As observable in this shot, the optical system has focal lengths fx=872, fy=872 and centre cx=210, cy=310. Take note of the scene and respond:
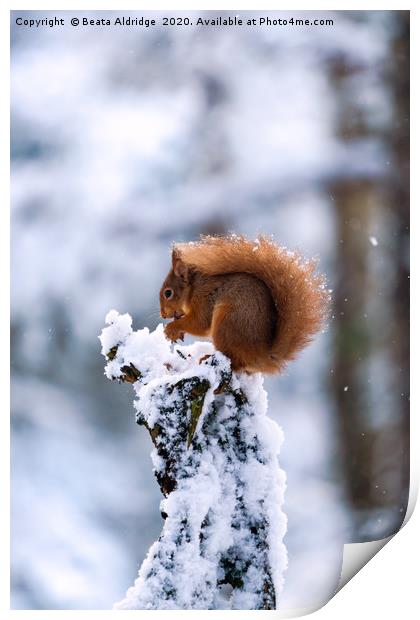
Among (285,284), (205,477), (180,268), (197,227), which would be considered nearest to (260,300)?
(285,284)

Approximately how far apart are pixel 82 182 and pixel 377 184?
0.61 metres

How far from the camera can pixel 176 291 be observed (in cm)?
163

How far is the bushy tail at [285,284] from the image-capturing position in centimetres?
150

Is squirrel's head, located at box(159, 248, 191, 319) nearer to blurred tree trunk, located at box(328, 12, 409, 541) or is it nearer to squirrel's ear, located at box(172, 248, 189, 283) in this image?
squirrel's ear, located at box(172, 248, 189, 283)

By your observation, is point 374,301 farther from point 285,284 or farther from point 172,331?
point 172,331

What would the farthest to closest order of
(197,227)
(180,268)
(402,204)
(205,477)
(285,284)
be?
(197,227)
(402,204)
(180,268)
(285,284)
(205,477)

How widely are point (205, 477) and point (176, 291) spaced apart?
0.40 metres

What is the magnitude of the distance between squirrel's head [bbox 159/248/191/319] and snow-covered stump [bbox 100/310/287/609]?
0.59ft

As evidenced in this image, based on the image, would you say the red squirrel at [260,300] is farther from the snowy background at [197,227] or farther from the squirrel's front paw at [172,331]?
the snowy background at [197,227]

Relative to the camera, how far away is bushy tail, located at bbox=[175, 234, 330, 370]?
1.50 m

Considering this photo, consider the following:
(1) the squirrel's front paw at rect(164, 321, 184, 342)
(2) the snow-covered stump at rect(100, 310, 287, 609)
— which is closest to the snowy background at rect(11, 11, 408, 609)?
(1) the squirrel's front paw at rect(164, 321, 184, 342)

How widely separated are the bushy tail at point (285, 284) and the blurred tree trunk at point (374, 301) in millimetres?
288

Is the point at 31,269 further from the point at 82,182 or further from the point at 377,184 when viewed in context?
the point at 377,184

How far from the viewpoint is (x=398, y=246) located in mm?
1748
